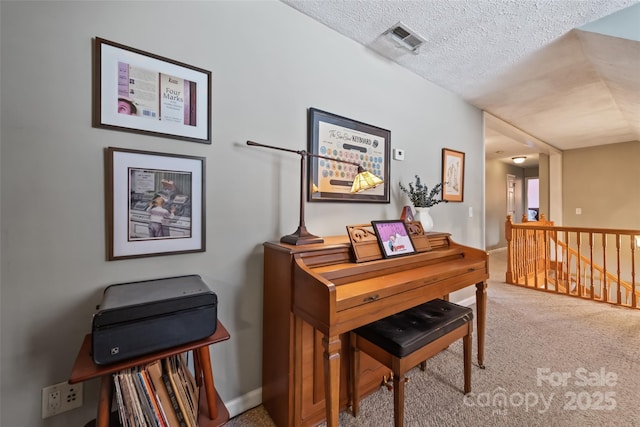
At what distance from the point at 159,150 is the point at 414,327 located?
1593 millimetres

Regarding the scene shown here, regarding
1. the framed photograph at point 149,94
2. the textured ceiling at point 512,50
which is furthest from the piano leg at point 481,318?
the framed photograph at point 149,94

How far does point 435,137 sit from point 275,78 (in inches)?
71.3

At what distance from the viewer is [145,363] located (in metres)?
0.95

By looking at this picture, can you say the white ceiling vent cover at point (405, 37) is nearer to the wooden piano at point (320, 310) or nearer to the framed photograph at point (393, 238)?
the framed photograph at point (393, 238)

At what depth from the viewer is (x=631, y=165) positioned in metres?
4.85

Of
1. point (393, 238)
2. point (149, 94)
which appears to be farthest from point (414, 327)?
point (149, 94)

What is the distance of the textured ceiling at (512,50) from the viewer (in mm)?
1663

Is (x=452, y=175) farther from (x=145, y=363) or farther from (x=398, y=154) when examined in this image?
(x=145, y=363)

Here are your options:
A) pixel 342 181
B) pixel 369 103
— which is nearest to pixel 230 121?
pixel 342 181

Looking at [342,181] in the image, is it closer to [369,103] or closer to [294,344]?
[369,103]

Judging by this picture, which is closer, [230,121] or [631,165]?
[230,121]

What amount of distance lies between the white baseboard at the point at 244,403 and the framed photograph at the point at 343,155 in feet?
3.99

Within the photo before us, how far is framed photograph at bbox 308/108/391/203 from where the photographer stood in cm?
178

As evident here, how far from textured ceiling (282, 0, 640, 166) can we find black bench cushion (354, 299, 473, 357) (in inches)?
74.9
